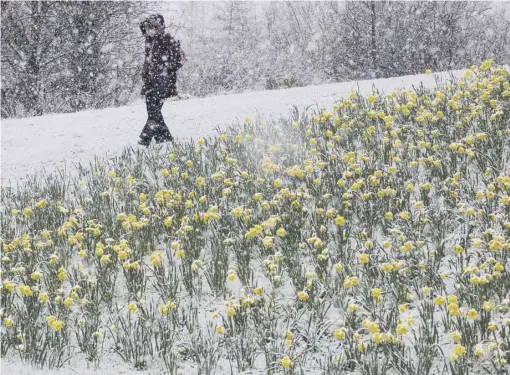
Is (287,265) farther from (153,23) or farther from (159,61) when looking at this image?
(153,23)

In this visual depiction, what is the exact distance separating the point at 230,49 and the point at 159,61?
757 inches

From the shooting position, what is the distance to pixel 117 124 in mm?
10680

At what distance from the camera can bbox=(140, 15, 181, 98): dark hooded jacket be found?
8.41 m

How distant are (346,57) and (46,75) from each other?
1443cm

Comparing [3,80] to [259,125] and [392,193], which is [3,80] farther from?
[392,193]

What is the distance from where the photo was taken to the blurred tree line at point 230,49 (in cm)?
1867

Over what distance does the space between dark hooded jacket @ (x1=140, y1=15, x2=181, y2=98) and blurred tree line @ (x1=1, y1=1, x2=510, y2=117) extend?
1068 centimetres

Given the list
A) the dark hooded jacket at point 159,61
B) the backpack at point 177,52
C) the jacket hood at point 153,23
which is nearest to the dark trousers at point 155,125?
the dark hooded jacket at point 159,61

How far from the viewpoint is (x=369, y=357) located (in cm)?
319

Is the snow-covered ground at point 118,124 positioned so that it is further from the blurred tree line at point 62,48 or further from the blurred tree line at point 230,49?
the blurred tree line at point 230,49

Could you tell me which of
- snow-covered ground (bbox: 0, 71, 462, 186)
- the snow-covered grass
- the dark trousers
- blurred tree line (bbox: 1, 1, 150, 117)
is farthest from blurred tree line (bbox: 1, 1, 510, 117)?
the snow-covered grass

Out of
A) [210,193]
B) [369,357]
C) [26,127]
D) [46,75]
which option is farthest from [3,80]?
[369,357]

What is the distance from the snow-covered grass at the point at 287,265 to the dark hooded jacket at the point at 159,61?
2217mm

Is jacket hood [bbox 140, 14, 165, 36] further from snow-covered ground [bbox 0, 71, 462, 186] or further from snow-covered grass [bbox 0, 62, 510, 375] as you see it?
snow-covered grass [bbox 0, 62, 510, 375]
